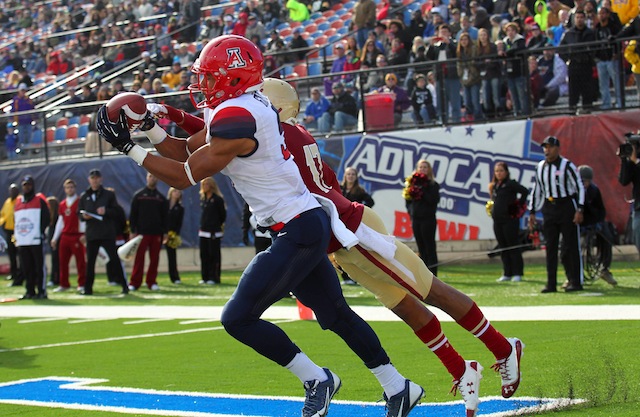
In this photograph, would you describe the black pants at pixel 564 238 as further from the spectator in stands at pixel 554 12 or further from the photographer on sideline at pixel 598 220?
the spectator in stands at pixel 554 12

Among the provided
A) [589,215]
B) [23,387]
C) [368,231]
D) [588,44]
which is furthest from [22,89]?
[368,231]

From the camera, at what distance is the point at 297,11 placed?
2502 cm

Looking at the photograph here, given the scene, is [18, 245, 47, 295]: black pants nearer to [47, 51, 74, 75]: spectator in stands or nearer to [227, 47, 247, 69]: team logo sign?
Result: [227, 47, 247, 69]: team logo sign

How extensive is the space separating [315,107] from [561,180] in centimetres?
694

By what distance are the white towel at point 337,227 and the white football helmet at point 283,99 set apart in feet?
2.85

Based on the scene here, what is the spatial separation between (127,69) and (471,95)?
11.8 metres

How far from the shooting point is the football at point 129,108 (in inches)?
192

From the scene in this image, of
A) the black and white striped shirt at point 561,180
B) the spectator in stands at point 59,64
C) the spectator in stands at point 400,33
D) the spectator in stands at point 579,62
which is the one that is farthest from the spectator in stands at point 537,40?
the spectator in stands at point 59,64

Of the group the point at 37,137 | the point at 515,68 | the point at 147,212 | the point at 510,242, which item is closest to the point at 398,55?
the point at 515,68

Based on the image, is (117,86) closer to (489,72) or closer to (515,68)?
(489,72)

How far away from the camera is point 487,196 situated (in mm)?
16969

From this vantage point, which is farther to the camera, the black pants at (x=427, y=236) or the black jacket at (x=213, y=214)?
the black jacket at (x=213, y=214)

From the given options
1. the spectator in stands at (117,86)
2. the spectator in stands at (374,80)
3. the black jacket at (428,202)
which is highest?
the spectator in stands at (117,86)

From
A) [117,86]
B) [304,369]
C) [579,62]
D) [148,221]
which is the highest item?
[117,86]
